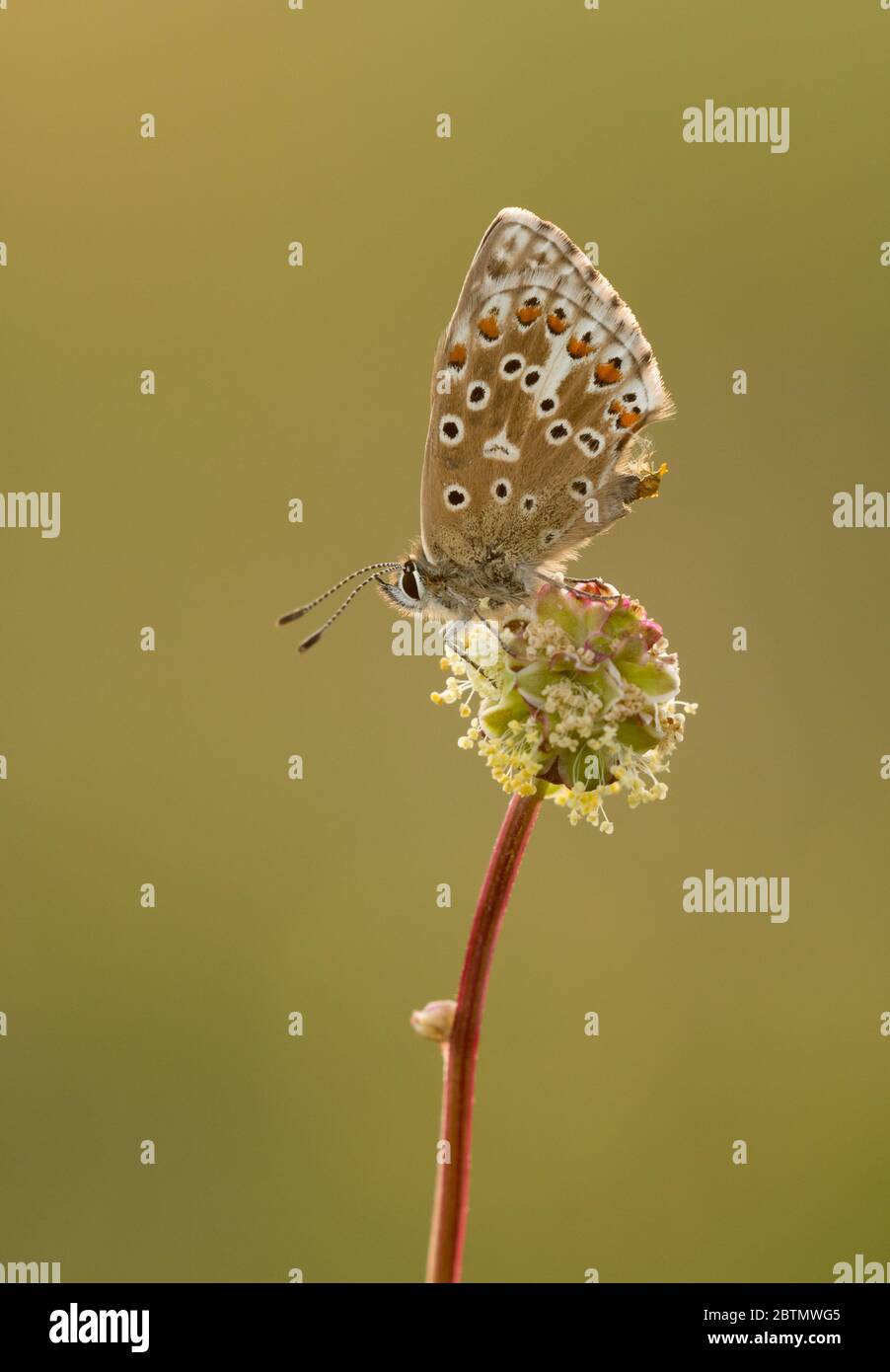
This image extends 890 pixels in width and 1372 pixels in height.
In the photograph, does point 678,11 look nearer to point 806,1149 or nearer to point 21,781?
point 21,781

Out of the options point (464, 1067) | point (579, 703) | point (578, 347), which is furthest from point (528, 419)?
point (464, 1067)

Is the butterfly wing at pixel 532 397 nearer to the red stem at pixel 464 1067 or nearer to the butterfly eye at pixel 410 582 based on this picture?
the butterfly eye at pixel 410 582

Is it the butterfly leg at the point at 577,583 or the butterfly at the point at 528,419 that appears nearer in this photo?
the butterfly leg at the point at 577,583

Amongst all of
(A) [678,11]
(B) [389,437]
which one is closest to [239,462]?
(B) [389,437]

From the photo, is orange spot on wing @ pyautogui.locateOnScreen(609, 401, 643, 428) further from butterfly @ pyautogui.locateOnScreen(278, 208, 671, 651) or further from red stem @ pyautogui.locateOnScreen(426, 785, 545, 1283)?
red stem @ pyautogui.locateOnScreen(426, 785, 545, 1283)

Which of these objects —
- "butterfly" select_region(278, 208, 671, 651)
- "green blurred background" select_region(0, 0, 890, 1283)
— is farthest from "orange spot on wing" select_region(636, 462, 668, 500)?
"green blurred background" select_region(0, 0, 890, 1283)

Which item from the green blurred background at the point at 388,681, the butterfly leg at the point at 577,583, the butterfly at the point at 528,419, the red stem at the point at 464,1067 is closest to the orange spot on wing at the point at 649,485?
the butterfly at the point at 528,419

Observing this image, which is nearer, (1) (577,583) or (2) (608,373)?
(1) (577,583)

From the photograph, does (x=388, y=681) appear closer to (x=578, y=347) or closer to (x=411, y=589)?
(x=411, y=589)
